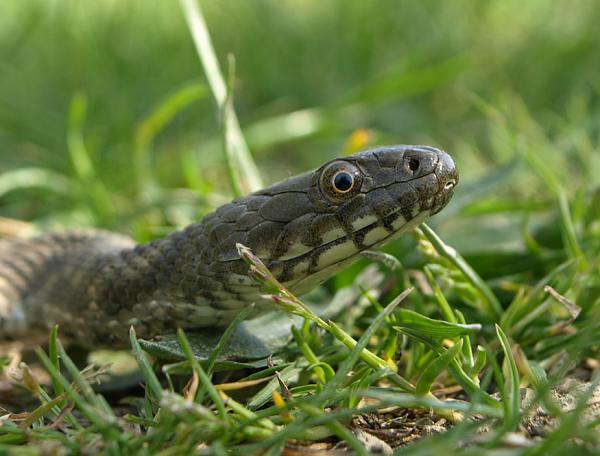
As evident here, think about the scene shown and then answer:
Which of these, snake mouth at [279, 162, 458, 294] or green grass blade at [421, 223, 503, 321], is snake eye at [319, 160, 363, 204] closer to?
snake mouth at [279, 162, 458, 294]

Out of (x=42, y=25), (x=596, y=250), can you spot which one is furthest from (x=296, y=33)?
(x=596, y=250)

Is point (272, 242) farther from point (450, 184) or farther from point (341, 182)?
point (450, 184)

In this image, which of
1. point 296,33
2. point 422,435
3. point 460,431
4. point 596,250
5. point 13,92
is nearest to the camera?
point 460,431

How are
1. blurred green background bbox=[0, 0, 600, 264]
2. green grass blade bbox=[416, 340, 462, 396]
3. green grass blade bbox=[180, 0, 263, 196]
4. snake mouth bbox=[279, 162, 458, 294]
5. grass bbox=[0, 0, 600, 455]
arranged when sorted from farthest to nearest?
blurred green background bbox=[0, 0, 600, 264] → green grass blade bbox=[180, 0, 263, 196] → snake mouth bbox=[279, 162, 458, 294] → green grass blade bbox=[416, 340, 462, 396] → grass bbox=[0, 0, 600, 455]

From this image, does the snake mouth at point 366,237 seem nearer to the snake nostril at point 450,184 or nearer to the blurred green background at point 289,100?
the snake nostril at point 450,184

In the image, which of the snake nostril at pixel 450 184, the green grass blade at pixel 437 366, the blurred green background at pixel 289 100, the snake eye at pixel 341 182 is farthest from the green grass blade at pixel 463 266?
the blurred green background at pixel 289 100

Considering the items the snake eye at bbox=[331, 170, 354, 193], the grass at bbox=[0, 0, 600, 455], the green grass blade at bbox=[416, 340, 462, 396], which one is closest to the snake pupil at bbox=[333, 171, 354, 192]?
the snake eye at bbox=[331, 170, 354, 193]

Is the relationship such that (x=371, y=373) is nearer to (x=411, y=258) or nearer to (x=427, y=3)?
(x=411, y=258)
